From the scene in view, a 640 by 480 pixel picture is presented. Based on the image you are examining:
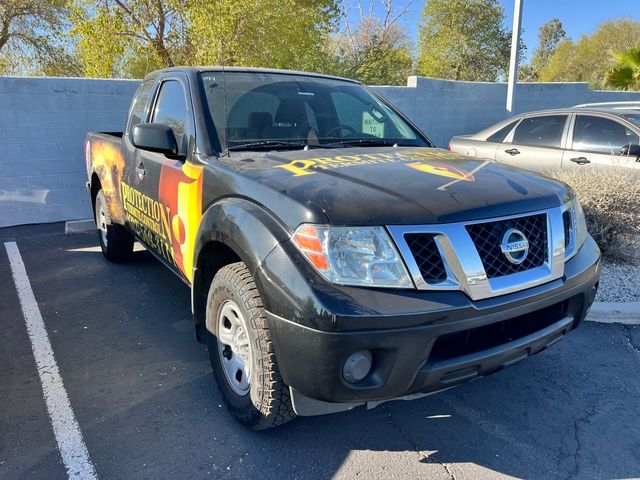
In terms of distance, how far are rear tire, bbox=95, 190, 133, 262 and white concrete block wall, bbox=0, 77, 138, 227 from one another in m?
2.13

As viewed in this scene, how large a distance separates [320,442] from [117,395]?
50.3 inches

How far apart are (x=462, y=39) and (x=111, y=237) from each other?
878 inches

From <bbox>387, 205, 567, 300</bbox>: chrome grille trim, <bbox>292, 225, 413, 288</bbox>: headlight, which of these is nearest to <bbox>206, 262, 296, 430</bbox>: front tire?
<bbox>292, 225, 413, 288</bbox>: headlight

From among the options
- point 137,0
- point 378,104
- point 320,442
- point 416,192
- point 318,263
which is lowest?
point 320,442

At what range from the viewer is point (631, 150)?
5.99 meters

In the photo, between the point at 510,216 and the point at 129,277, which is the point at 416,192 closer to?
the point at 510,216

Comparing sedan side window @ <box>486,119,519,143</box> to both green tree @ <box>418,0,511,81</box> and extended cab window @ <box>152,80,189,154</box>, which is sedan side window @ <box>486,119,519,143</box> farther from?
green tree @ <box>418,0,511,81</box>

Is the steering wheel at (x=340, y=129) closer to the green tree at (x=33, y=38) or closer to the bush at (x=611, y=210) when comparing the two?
the bush at (x=611, y=210)

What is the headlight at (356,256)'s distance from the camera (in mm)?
2047

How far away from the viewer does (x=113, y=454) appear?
252 centimetres

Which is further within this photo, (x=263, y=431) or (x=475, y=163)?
(x=475, y=163)

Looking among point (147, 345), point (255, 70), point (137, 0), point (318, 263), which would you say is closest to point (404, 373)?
point (318, 263)

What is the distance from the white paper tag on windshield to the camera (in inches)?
145

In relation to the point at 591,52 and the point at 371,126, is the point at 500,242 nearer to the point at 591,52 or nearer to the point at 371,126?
the point at 371,126
